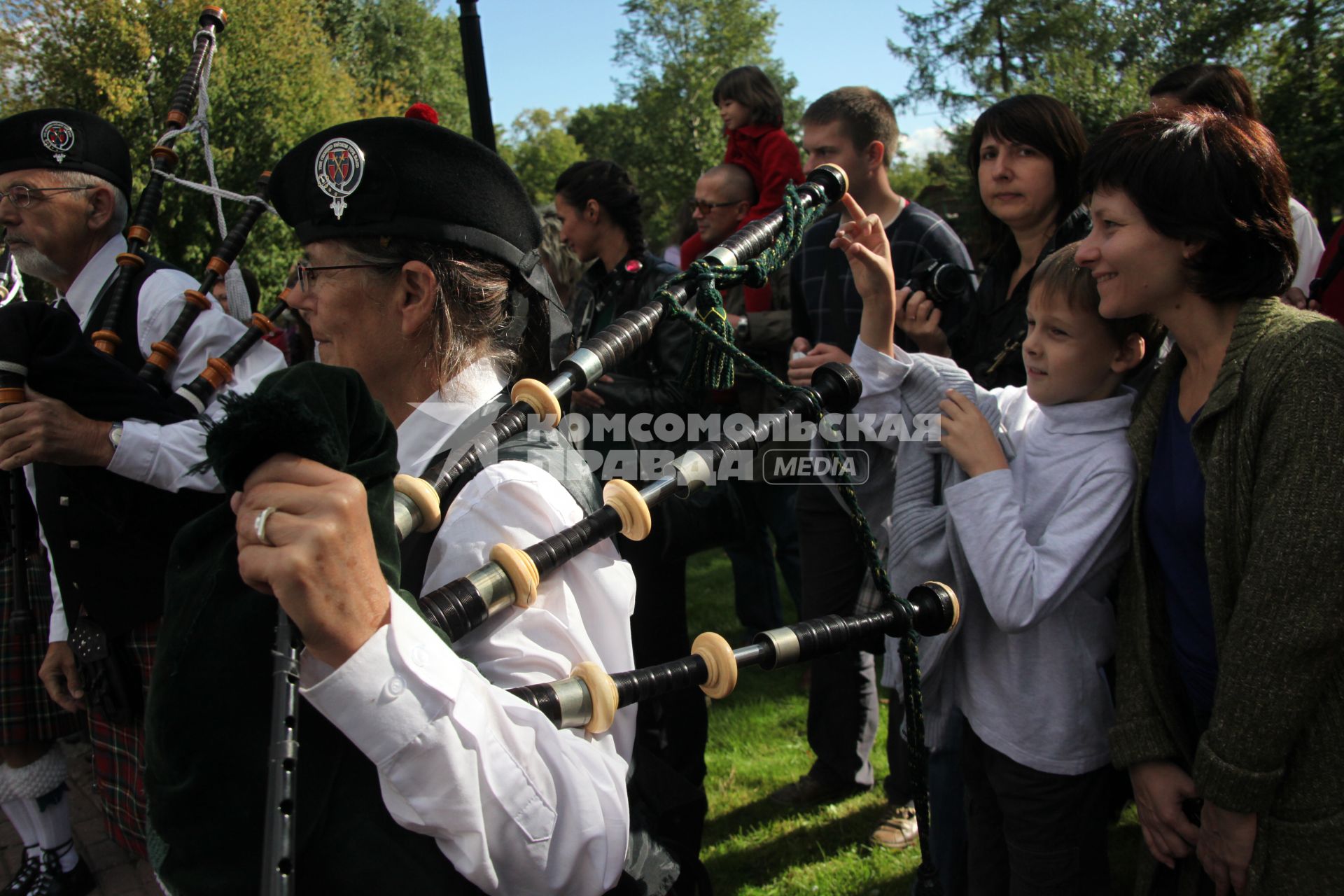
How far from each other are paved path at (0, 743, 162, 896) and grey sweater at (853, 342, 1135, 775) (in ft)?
10.2

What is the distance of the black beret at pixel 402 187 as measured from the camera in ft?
5.06

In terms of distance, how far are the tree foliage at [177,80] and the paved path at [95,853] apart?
278 inches

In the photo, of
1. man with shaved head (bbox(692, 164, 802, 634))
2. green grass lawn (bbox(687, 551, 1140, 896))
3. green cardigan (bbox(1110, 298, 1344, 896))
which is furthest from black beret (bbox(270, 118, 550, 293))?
green grass lawn (bbox(687, 551, 1140, 896))

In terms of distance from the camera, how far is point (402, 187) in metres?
1.54

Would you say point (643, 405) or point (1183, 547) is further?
point (643, 405)

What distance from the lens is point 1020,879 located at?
198 centimetres

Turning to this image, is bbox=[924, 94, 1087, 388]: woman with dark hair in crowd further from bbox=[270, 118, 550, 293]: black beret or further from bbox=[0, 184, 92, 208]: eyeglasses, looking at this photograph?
bbox=[0, 184, 92, 208]: eyeglasses

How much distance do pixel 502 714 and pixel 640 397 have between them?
2.46 m

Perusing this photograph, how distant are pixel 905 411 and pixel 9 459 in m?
2.33

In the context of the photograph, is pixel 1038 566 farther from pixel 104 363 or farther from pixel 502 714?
pixel 104 363

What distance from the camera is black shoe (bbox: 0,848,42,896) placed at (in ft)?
10.9

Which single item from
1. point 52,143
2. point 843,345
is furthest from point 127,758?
point 843,345

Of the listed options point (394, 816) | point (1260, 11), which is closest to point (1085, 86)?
point (1260, 11)

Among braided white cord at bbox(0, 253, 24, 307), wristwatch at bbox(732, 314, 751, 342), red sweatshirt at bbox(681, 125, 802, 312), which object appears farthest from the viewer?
red sweatshirt at bbox(681, 125, 802, 312)
